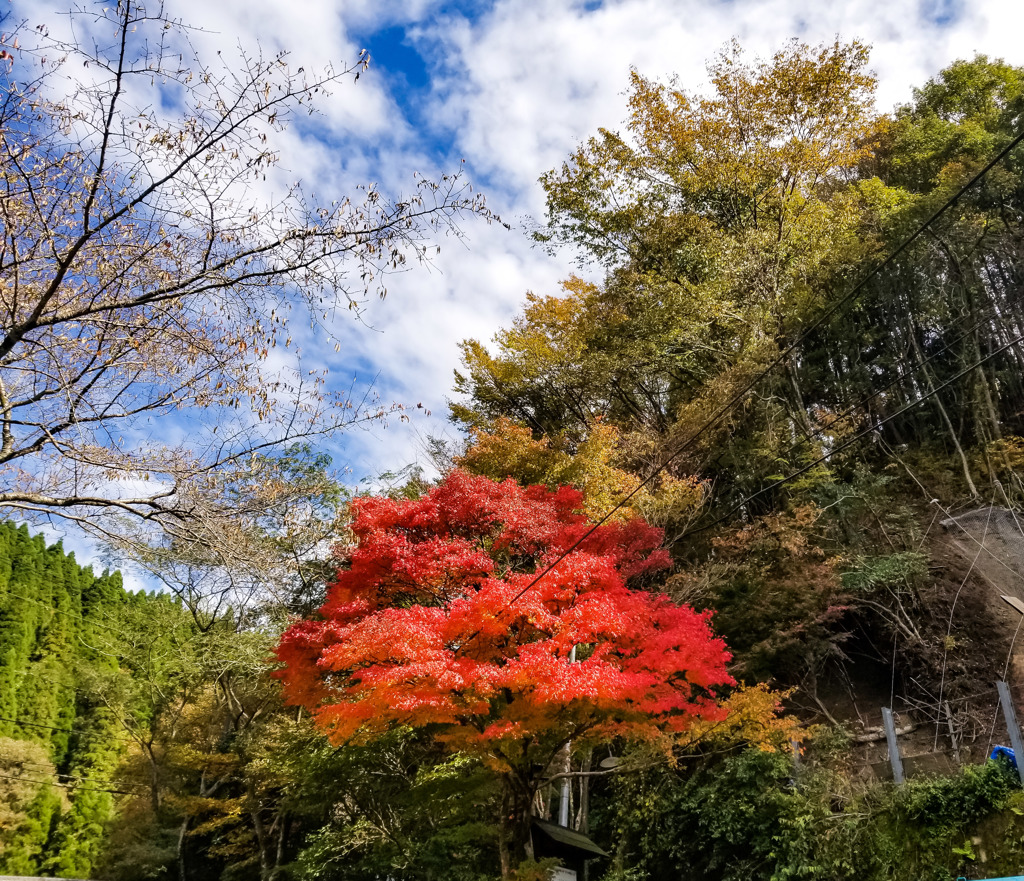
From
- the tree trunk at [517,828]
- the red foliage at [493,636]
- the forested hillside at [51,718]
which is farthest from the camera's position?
the forested hillside at [51,718]

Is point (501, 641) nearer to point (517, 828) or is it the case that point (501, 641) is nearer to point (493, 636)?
point (493, 636)

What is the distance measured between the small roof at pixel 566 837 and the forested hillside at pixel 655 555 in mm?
55

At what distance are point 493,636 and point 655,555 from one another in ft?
11.3

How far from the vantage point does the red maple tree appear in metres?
7.75

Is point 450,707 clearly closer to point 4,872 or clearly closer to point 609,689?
point 609,689

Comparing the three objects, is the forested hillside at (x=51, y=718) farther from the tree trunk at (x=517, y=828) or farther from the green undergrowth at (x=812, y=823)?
the green undergrowth at (x=812, y=823)

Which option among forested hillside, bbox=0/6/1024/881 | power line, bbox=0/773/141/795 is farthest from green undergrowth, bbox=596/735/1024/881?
power line, bbox=0/773/141/795

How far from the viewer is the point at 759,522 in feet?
41.3

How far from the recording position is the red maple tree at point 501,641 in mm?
7750

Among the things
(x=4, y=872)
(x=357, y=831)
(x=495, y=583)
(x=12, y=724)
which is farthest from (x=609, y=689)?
(x=12, y=724)

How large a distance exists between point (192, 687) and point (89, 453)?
16.3 m

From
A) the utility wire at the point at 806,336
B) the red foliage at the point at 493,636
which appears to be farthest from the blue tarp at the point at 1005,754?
the utility wire at the point at 806,336

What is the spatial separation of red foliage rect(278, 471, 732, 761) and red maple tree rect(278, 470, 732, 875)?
0.07ft

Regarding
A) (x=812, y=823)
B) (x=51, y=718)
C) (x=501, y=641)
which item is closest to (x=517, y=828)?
(x=501, y=641)
